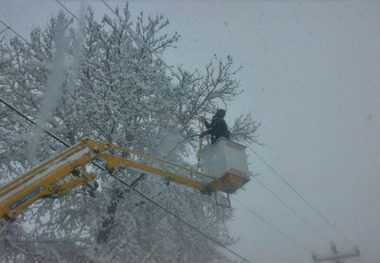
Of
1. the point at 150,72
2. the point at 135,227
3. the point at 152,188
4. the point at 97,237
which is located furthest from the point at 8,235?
the point at 150,72

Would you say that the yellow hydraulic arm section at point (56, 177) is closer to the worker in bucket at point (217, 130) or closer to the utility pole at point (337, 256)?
the worker in bucket at point (217, 130)

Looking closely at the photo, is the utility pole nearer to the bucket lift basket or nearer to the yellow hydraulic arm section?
the bucket lift basket

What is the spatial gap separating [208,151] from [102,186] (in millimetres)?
3458

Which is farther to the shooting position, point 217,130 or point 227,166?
point 217,130

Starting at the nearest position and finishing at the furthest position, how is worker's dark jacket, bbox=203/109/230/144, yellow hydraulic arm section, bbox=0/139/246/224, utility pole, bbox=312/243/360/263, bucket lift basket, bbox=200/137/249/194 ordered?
yellow hydraulic arm section, bbox=0/139/246/224 < bucket lift basket, bbox=200/137/249/194 < worker's dark jacket, bbox=203/109/230/144 < utility pole, bbox=312/243/360/263

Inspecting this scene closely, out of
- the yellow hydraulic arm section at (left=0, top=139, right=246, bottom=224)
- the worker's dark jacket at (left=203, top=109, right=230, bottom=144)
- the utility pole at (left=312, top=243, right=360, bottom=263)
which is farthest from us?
the utility pole at (left=312, top=243, right=360, bottom=263)

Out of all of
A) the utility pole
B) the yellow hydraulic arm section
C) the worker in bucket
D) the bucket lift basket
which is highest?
the utility pole

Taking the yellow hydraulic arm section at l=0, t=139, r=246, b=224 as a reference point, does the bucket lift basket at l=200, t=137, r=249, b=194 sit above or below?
above

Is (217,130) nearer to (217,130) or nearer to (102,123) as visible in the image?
(217,130)

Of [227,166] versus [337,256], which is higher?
[337,256]

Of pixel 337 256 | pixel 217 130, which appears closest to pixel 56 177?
pixel 217 130

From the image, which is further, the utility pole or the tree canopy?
the utility pole

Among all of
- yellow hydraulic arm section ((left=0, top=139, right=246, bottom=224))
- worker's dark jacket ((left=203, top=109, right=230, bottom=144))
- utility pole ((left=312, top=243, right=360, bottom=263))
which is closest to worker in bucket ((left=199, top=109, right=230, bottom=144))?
worker's dark jacket ((left=203, top=109, right=230, bottom=144))

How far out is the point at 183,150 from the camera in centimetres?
1080
